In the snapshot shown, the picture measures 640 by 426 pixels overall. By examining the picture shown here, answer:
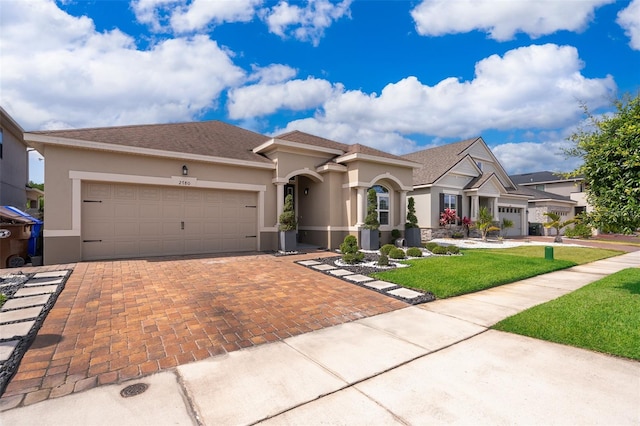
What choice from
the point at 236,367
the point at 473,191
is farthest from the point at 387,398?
the point at 473,191

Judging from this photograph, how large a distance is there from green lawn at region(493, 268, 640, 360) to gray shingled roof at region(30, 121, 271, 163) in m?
10.4

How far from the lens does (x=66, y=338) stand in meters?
4.03

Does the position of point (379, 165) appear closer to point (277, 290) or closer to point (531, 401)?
point (277, 290)

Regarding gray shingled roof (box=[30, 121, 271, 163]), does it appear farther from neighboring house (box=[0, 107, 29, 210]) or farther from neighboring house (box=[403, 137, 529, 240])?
neighboring house (box=[403, 137, 529, 240])

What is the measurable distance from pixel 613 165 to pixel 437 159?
18.3 m

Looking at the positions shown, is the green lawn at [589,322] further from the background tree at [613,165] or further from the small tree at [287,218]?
the small tree at [287,218]

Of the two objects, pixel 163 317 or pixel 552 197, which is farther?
pixel 552 197

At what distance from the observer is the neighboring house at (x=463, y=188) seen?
65.7 ft

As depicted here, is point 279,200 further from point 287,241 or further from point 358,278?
point 358,278

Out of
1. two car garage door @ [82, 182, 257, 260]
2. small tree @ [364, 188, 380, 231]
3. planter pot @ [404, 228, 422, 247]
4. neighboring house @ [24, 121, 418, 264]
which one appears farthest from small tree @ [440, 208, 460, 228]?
two car garage door @ [82, 182, 257, 260]

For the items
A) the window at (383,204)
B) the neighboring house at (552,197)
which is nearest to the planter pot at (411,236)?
the window at (383,204)

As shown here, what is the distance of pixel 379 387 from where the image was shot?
2979mm

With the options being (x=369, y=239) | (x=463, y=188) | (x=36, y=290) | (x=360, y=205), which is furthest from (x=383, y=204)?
(x=36, y=290)

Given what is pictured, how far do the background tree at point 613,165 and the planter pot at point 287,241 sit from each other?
29.1 feet
